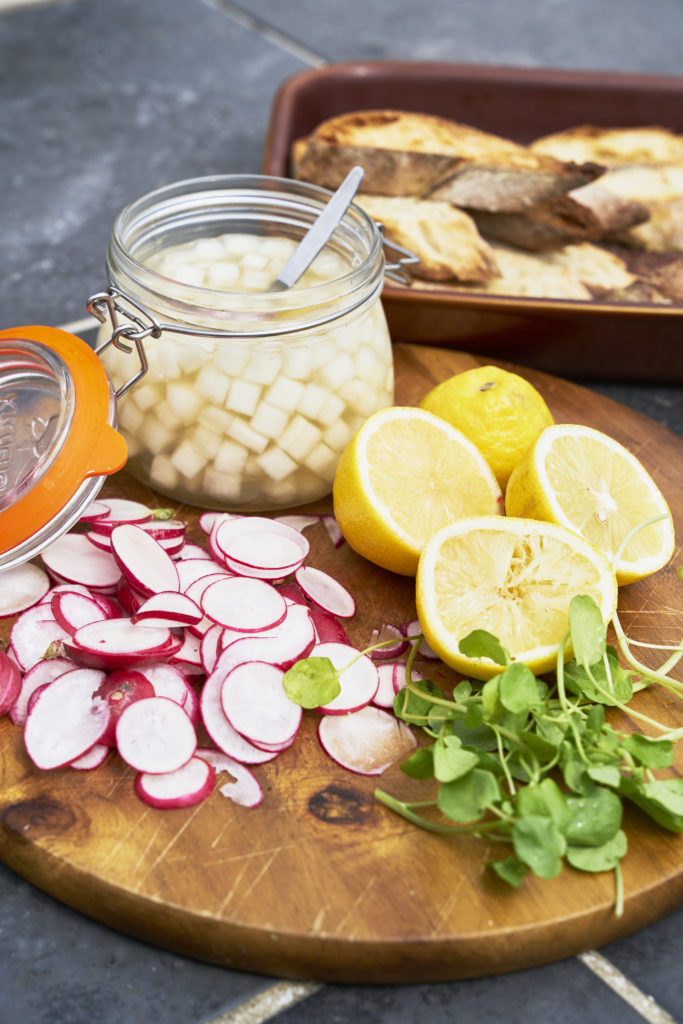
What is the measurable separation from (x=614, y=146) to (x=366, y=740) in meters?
1.71

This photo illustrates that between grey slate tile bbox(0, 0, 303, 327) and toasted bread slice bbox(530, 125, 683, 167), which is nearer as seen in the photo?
grey slate tile bbox(0, 0, 303, 327)

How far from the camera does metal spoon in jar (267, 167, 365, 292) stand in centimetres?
150

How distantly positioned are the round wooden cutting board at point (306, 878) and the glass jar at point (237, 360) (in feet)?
1.46

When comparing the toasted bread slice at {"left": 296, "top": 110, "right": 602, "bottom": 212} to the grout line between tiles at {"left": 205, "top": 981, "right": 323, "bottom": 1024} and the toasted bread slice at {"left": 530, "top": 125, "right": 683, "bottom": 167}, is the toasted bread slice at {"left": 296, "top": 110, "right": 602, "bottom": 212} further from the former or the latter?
the grout line between tiles at {"left": 205, "top": 981, "right": 323, "bottom": 1024}

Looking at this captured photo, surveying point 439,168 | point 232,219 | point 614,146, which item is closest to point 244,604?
point 232,219

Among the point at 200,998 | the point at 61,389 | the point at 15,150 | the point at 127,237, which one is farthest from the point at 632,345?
the point at 15,150

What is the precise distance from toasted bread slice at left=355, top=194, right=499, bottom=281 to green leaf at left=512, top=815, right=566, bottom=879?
44.6 inches

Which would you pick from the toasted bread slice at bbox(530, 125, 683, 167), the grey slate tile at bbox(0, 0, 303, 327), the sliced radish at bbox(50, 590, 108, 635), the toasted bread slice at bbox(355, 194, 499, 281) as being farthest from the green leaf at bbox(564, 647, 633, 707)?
the toasted bread slice at bbox(530, 125, 683, 167)

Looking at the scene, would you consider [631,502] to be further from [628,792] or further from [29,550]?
[29,550]

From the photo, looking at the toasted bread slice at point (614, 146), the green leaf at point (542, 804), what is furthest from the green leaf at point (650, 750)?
the toasted bread slice at point (614, 146)

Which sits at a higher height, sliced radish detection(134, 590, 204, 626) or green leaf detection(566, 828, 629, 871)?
green leaf detection(566, 828, 629, 871)

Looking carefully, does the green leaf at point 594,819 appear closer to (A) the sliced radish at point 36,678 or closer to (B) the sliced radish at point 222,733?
(B) the sliced radish at point 222,733

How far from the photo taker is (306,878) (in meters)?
1.02

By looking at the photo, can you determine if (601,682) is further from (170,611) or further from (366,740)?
(170,611)
